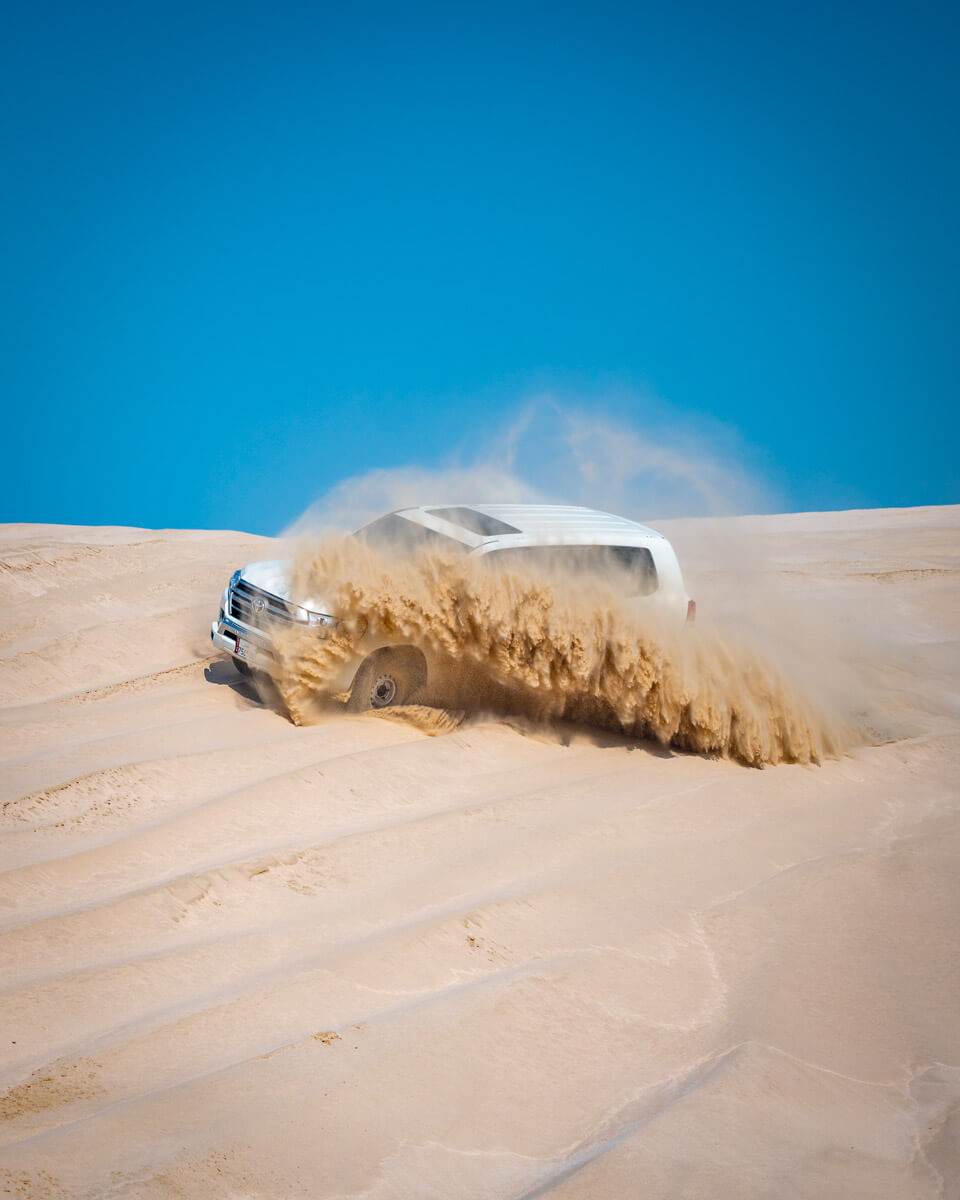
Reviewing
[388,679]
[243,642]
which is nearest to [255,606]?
[243,642]

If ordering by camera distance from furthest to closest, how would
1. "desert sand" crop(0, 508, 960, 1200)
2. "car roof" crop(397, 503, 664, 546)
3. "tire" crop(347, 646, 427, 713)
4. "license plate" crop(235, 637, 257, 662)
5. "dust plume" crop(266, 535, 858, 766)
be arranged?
"car roof" crop(397, 503, 664, 546) → "license plate" crop(235, 637, 257, 662) → "tire" crop(347, 646, 427, 713) → "dust plume" crop(266, 535, 858, 766) → "desert sand" crop(0, 508, 960, 1200)

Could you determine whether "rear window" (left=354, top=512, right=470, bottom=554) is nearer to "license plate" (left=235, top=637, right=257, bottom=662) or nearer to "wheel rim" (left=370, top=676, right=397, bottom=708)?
"wheel rim" (left=370, top=676, right=397, bottom=708)

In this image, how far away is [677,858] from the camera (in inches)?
189

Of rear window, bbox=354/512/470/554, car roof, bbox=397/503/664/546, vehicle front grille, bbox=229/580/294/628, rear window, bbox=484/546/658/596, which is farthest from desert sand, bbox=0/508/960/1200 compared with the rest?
car roof, bbox=397/503/664/546

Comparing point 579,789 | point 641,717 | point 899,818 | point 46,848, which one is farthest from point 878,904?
point 46,848

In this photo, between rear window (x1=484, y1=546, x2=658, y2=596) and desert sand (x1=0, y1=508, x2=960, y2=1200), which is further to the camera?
rear window (x1=484, y1=546, x2=658, y2=596)

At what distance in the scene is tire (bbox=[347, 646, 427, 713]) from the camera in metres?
6.48

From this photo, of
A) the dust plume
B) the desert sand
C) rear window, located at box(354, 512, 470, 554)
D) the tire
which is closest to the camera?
the desert sand

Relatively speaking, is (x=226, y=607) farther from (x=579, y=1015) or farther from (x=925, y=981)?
(x=925, y=981)

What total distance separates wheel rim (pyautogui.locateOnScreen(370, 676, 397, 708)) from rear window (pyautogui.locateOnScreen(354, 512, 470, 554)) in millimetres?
1004

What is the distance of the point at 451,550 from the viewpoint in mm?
6762

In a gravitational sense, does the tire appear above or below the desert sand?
above

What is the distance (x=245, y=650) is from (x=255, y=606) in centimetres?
34

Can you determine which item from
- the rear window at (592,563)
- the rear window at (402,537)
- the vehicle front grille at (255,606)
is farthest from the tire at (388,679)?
the rear window at (592,563)
